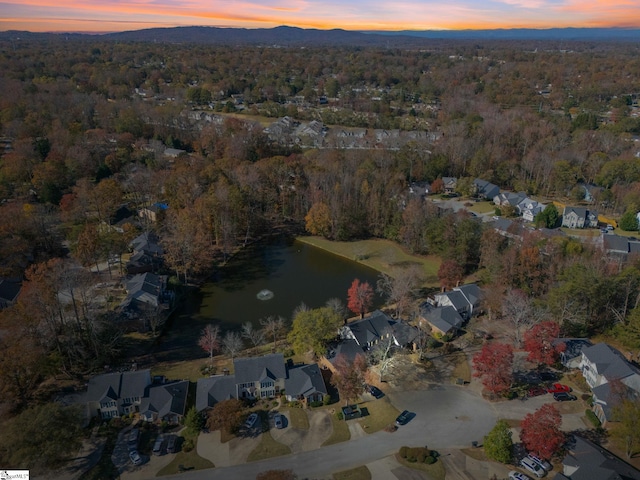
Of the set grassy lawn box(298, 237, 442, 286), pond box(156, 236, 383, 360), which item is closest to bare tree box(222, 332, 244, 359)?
pond box(156, 236, 383, 360)

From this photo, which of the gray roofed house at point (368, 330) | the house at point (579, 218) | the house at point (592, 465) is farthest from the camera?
the house at point (579, 218)

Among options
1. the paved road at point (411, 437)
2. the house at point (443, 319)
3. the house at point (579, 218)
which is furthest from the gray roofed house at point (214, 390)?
→ the house at point (579, 218)

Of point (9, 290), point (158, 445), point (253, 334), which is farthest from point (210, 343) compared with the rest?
point (9, 290)

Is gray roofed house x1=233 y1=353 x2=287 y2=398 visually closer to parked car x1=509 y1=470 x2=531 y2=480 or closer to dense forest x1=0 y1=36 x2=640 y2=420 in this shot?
dense forest x1=0 y1=36 x2=640 y2=420

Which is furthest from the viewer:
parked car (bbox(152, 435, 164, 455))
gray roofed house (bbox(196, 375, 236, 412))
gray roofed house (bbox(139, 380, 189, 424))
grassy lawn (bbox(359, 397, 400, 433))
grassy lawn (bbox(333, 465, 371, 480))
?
gray roofed house (bbox(196, 375, 236, 412))

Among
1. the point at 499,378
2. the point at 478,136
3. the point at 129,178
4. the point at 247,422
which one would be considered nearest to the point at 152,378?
the point at 247,422

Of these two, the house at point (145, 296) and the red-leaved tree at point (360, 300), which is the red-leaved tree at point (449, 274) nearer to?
the red-leaved tree at point (360, 300)

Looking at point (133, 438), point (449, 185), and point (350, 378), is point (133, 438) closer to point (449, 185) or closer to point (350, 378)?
point (350, 378)
